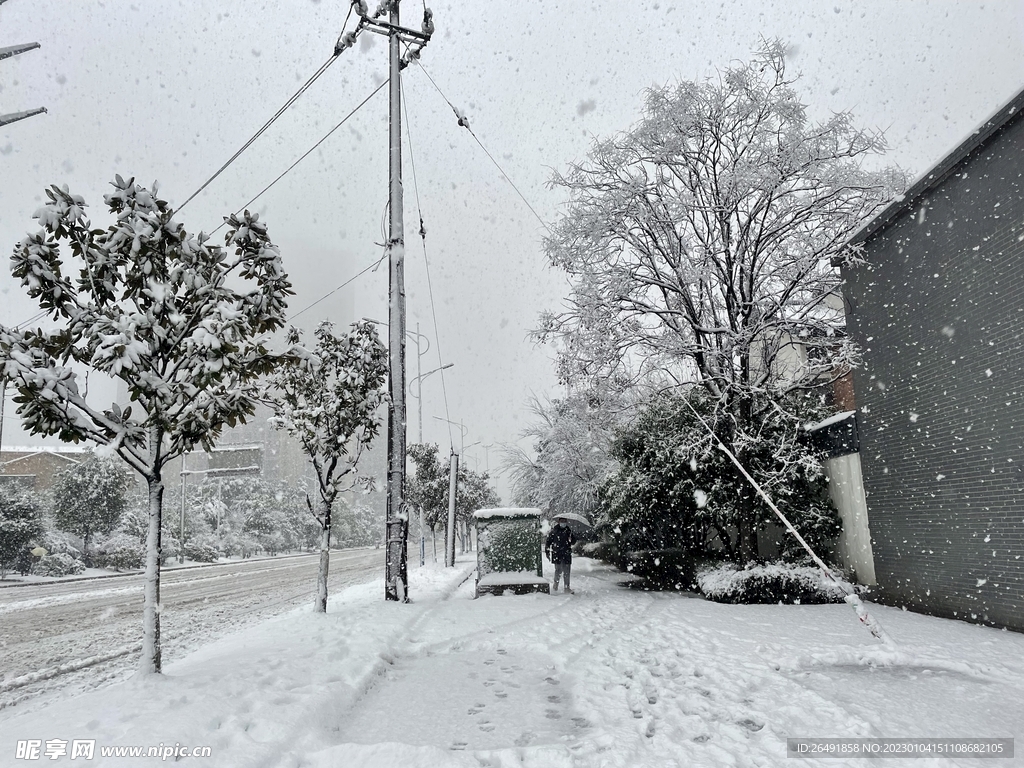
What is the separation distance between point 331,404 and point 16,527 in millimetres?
25235

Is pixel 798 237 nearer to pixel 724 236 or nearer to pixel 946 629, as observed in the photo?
pixel 724 236

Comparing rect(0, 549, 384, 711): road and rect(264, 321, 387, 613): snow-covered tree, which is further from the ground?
rect(264, 321, 387, 613): snow-covered tree

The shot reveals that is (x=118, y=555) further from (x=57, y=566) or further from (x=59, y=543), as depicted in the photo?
(x=57, y=566)

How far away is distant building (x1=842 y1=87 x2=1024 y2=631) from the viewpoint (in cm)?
836

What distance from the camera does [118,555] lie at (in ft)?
107

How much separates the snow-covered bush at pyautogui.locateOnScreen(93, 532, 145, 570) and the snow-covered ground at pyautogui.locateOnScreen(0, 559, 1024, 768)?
29478 millimetres

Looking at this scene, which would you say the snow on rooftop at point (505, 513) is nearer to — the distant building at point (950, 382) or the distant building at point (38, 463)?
the distant building at point (950, 382)

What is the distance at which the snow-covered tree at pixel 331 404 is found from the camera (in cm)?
1086

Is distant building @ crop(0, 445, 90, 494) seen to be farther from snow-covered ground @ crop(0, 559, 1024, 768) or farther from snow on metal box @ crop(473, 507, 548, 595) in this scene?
snow-covered ground @ crop(0, 559, 1024, 768)

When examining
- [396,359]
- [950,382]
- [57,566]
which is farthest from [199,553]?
[950,382]

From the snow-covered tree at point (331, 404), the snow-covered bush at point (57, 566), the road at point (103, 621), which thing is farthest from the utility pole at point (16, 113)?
the snow-covered bush at point (57, 566)

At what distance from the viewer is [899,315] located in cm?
1075

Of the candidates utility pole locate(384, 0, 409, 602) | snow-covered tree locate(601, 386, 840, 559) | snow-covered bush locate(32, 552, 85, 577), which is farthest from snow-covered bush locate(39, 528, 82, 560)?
snow-covered tree locate(601, 386, 840, 559)

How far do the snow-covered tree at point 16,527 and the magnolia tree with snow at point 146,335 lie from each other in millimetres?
28139
